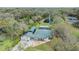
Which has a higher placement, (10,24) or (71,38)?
(10,24)

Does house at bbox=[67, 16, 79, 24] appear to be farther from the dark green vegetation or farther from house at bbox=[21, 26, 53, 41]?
house at bbox=[21, 26, 53, 41]

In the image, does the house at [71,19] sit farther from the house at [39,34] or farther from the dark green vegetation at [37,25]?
the house at [39,34]

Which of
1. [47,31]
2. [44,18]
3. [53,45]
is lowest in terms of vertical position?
[53,45]

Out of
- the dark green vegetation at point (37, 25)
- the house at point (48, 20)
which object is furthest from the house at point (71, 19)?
the house at point (48, 20)

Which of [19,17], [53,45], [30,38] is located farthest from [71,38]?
[19,17]

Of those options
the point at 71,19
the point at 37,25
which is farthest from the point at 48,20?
the point at 71,19

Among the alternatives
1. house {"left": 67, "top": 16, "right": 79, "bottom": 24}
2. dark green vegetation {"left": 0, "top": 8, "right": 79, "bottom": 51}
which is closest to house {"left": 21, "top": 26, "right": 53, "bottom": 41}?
dark green vegetation {"left": 0, "top": 8, "right": 79, "bottom": 51}
